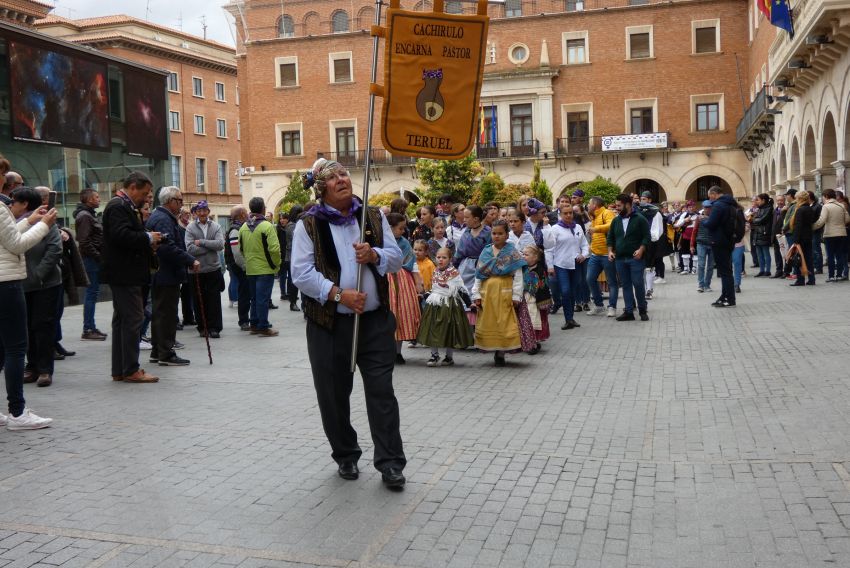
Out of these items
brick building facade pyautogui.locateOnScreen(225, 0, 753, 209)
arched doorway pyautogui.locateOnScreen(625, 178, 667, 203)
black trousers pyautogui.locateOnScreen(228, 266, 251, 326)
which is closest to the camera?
black trousers pyautogui.locateOnScreen(228, 266, 251, 326)

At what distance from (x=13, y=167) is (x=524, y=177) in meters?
35.0

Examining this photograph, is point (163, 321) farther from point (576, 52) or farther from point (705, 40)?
point (705, 40)

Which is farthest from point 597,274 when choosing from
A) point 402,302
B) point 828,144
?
point 828,144

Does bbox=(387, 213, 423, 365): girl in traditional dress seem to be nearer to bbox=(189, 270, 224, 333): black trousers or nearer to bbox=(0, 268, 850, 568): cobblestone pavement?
bbox=(0, 268, 850, 568): cobblestone pavement

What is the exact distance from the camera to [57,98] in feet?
65.3

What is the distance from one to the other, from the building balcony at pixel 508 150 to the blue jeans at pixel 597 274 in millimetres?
35379

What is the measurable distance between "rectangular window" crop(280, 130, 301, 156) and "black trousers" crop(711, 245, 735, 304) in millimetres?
42264

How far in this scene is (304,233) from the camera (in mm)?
5535

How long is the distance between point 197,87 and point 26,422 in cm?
6183

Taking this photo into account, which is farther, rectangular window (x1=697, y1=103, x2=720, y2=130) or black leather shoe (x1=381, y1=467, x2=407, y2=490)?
rectangular window (x1=697, y1=103, x2=720, y2=130)

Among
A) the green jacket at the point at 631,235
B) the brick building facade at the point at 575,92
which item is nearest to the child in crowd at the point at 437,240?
the green jacket at the point at 631,235

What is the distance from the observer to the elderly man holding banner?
18.0ft

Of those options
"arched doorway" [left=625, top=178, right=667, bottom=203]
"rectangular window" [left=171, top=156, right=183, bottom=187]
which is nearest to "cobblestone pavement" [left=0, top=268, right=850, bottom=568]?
"arched doorway" [left=625, top=178, right=667, bottom=203]

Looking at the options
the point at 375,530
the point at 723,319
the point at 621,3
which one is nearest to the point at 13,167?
the point at 723,319
